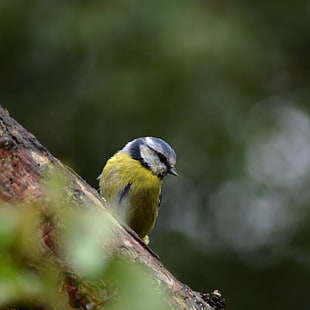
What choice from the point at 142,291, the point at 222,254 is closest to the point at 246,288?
the point at 222,254

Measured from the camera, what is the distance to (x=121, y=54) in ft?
16.9

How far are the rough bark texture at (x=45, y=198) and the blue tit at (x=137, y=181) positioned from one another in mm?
1561

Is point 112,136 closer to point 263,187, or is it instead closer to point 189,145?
point 189,145

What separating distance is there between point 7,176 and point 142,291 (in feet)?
2.90

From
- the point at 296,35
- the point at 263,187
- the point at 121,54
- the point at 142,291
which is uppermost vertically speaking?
the point at 296,35

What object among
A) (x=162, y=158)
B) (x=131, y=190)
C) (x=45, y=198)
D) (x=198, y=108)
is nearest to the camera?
(x=45, y=198)

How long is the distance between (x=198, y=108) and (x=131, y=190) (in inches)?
80.0

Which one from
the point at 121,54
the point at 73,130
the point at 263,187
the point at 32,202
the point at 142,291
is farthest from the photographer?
the point at 263,187

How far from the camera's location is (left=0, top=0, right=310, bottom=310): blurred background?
16.4ft

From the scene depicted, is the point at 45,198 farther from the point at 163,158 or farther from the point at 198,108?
the point at 198,108

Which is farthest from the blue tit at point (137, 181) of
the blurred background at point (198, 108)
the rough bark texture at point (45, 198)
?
the rough bark texture at point (45, 198)

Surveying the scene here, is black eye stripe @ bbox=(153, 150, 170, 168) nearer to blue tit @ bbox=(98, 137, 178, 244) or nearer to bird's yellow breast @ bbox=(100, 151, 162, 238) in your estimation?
blue tit @ bbox=(98, 137, 178, 244)

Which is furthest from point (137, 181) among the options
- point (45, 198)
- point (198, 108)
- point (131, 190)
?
point (45, 198)

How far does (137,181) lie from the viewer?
11.9ft
